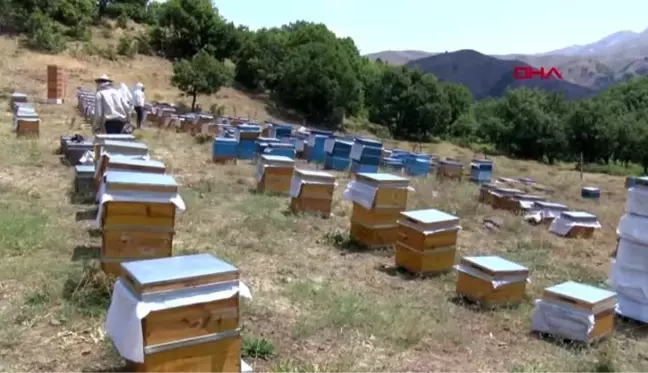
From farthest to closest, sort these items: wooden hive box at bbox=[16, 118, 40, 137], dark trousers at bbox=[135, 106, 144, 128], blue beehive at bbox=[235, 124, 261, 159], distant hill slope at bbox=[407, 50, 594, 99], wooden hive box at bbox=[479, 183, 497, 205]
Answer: distant hill slope at bbox=[407, 50, 594, 99] < dark trousers at bbox=[135, 106, 144, 128] < blue beehive at bbox=[235, 124, 261, 159] < wooden hive box at bbox=[16, 118, 40, 137] < wooden hive box at bbox=[479, 183, 497, 205]

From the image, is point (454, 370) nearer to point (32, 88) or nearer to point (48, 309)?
point (48, 309)

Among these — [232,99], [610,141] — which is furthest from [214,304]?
[610,141]

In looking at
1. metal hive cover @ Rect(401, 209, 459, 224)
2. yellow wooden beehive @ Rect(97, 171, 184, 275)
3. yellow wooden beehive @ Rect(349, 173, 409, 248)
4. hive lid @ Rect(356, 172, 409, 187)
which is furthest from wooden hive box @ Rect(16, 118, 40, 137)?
metal hive cover @ Rect(401, 209, 459, 224)

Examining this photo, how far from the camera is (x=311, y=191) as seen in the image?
8.53 metres

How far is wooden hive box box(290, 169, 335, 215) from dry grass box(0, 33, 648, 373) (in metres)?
0.18

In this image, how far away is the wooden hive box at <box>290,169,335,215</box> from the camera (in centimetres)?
841

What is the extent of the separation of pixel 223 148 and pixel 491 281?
8.13 meters

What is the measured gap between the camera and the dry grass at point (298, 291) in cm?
423

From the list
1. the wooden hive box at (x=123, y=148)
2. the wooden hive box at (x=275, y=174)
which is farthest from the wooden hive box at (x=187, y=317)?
the wooden hive box at (x=275, y=174)

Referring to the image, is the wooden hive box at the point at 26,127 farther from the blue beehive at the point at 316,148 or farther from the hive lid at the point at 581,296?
the hive lid at the point at 581,296

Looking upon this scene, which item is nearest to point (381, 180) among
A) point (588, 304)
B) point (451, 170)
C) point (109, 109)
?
point (588, 304)

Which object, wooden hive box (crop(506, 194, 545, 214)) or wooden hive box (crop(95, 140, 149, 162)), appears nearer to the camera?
wooden hive box (crop(95, 140, 149, 162))

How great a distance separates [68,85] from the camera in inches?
1174

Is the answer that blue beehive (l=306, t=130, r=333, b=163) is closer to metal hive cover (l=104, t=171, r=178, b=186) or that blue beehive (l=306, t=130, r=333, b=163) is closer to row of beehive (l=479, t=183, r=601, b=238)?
row of beehive (l=479, t=183, r=601, b=238)
